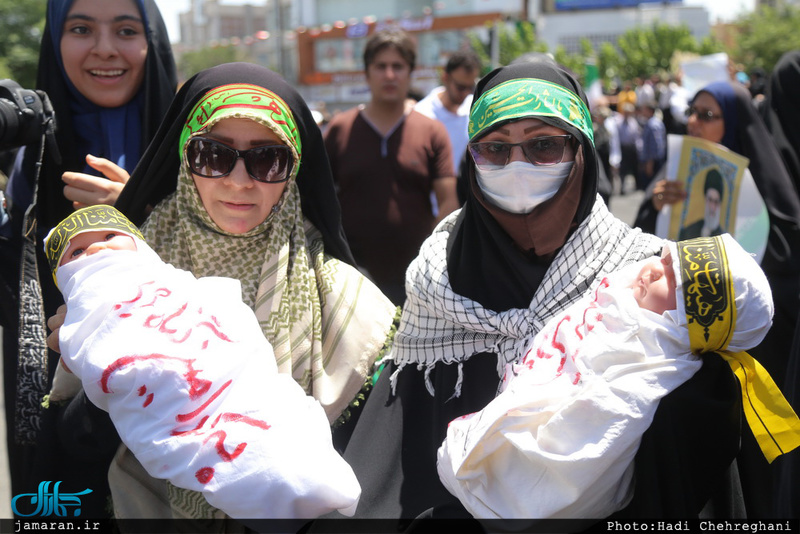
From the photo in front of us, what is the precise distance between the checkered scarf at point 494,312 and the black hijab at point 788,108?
224cm

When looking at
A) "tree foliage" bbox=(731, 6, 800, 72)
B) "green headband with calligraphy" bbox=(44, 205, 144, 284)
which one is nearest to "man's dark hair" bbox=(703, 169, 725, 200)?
"green headband with calligraphy" bbox=(44, 205, 144, 284)

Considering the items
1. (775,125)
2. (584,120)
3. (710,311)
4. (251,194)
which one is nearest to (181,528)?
(251,194)

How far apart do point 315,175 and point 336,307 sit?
46cm

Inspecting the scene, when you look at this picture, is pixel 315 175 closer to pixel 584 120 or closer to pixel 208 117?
pixel 208 117

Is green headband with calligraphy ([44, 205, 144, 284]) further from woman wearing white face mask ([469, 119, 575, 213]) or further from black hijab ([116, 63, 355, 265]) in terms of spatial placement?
woman wearing white face mask ([469, 119, 575, 213])

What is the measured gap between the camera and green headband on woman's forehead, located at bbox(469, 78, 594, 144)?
7.01 feet

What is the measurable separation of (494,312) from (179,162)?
106 centimetres

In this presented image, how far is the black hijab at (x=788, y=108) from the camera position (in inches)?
153

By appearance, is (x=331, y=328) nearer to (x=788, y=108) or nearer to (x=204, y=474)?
(x=204, y=474)

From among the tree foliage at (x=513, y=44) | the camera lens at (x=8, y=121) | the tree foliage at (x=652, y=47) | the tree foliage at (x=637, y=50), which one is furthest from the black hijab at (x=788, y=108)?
the tree foliage at (x=652, y=47)

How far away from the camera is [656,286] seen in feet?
5.62

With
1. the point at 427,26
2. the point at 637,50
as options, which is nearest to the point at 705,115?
the point at 637,50

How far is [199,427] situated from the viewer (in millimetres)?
1716

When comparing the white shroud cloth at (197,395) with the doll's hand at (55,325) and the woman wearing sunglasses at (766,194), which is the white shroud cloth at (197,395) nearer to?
the doll's hand at (55,325)
